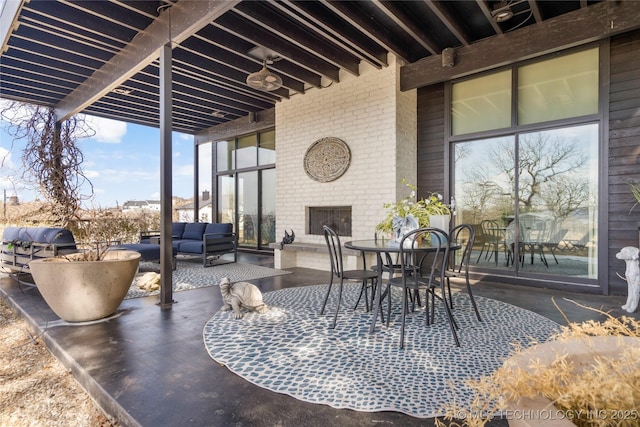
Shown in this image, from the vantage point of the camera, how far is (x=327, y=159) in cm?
570

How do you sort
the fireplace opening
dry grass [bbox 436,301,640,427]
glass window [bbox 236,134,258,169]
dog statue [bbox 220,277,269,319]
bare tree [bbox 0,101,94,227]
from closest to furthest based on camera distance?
dry grass [bbox 436,301,640,427] → dog statue [bbox 220,277,269,319] → the fireplace opening → bare tree [bbox 0,101,94,227] → glass window [bbox 236,134,258,169]

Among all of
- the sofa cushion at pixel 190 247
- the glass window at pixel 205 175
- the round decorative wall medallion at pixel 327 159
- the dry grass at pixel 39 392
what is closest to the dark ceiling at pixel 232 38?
the round decorative wall medallion at pixel 327 159

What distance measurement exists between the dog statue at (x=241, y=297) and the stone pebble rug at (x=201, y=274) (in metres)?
1.27

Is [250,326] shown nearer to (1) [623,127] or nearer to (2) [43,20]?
(2) [43,20]

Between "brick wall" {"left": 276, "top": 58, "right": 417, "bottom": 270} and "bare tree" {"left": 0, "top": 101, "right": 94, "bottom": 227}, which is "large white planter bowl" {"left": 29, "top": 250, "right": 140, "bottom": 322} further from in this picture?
"bare tree" {"left": 0, "top": 101, "right": 94, "bottom": 227}

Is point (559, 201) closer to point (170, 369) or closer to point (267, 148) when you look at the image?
point (170, 369)

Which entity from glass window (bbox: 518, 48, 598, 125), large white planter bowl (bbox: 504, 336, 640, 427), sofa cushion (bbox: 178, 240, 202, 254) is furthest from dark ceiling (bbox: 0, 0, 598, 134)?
large white planter bowl (bbox: 504, 336, 640, 427)

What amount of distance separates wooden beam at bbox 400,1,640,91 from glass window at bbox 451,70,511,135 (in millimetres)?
264

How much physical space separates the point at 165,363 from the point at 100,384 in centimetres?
36

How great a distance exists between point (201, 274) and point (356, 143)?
318 cm

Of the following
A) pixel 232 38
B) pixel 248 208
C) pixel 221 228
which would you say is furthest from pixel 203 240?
pixel 232 38

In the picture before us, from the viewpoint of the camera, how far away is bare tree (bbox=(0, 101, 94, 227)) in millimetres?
6301

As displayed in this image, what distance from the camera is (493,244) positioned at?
483 cm

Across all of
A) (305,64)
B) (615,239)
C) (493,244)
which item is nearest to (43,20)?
(305,64)
